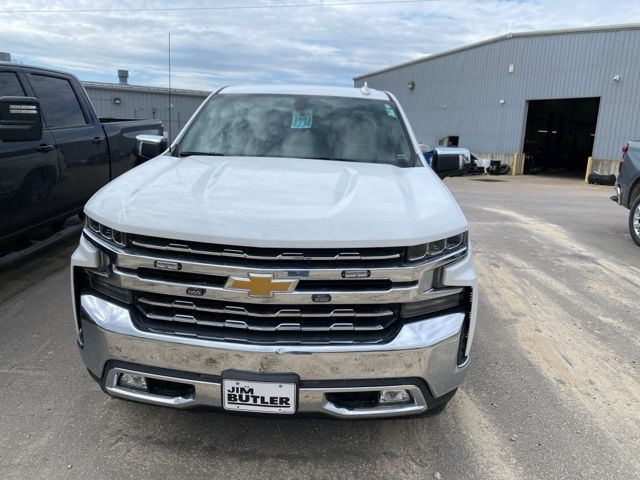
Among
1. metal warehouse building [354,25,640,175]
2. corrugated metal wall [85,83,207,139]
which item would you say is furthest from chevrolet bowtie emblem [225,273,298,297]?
corrugated metal wall [85,83,207,139]

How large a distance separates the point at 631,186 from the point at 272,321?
7913mm

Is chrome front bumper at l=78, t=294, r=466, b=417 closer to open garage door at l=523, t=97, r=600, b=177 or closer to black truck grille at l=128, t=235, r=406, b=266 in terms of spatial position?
black truck grille at l=128, t=235, r=406, b=266

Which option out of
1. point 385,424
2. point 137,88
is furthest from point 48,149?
point 137,88

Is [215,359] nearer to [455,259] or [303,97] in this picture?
[455,259]

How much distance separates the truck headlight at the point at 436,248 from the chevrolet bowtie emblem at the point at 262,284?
542mm

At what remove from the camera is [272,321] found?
231 centimetres

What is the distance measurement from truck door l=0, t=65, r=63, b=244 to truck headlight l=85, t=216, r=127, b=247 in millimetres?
2307

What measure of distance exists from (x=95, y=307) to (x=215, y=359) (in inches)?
25.8

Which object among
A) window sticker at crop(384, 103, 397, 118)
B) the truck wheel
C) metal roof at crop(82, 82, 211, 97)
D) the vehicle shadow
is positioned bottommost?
the vehicle shadow

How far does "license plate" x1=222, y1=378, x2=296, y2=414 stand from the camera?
7.34ft

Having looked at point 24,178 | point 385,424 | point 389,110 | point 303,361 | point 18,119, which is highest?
point 389,110

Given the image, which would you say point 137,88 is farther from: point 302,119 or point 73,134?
point 302,119

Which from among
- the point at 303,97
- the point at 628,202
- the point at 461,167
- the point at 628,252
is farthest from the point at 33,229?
the point at 628,202

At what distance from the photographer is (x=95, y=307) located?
244cm
